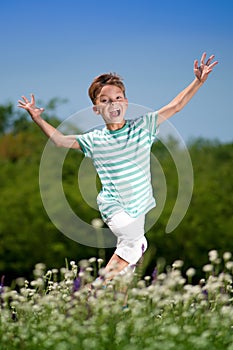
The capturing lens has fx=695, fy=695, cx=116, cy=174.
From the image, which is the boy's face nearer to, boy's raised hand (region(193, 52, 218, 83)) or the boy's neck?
the boy's neck

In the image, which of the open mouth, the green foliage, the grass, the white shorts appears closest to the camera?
the grass

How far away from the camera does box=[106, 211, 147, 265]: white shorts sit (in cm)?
469

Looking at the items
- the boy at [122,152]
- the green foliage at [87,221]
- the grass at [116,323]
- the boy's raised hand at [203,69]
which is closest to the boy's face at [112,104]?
the boy at [122,152]

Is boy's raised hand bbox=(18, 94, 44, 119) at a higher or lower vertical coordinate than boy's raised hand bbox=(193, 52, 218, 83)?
lower

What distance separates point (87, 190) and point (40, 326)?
181cm

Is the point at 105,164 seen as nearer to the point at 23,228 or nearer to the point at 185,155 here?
the point at 185,155

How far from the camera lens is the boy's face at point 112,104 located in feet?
16.0

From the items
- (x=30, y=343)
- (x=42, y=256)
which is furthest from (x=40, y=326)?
(x=42, y=256)

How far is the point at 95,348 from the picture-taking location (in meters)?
3.68

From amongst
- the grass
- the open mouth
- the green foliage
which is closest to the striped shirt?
the open mouth

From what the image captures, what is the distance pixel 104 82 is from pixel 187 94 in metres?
0.60

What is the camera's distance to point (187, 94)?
4.95 m

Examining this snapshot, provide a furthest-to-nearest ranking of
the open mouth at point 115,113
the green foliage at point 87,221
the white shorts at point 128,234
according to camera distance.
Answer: the green foliage at point 87,221 < the open mouth at point 115,113 < the white shorts at point 128,234

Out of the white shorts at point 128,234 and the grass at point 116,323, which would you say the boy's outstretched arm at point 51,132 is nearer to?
the white shorts at point 128,234
